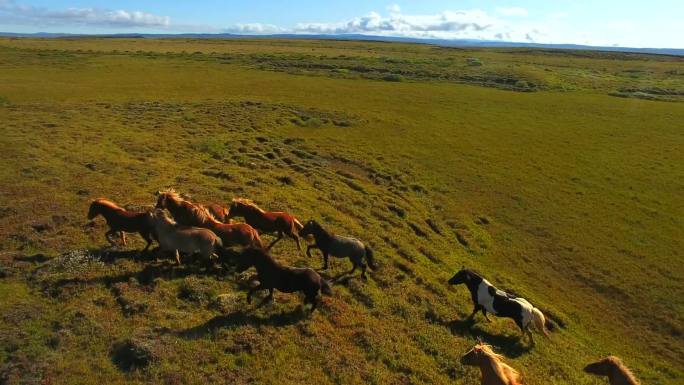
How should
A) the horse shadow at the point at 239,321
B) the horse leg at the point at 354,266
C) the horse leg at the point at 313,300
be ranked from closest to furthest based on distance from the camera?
the horse shadow at the point at 239,321 < the horse leg at the point at 313,300 < the horse leg at the point at 354,266

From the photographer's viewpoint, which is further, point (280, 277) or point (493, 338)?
point (493, 338)

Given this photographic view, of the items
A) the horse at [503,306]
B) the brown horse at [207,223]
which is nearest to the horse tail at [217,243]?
the brown horse at [207,223]

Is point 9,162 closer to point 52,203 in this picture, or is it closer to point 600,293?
point 52,203

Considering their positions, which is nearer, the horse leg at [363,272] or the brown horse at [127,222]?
the brown horse at [127,222]

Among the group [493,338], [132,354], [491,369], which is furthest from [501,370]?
[132,354]

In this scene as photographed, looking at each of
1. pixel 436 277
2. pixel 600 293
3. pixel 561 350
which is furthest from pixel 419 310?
pixel 600 293

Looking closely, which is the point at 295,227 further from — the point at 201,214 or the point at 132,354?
the point at 132,354

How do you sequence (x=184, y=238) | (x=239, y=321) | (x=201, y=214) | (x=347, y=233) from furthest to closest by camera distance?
(x=347, y=233) → (x=201, y=214) → (x=184, y=238) → (x=239, y=321)

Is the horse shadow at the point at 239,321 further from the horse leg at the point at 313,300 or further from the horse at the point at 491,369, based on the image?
the horse at the point at 491,369
